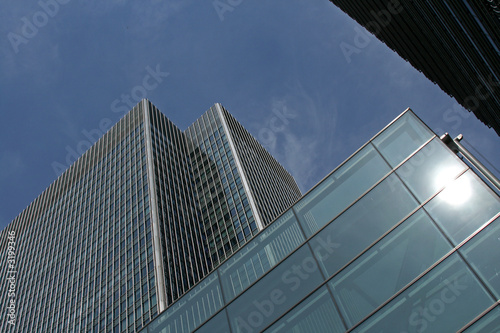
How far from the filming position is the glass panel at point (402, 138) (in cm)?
1569

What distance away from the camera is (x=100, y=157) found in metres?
113

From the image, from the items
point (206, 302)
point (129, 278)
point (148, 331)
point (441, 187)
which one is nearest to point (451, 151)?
point (441, 187)

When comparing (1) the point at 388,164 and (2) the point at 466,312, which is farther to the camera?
(1) the point at 388,164

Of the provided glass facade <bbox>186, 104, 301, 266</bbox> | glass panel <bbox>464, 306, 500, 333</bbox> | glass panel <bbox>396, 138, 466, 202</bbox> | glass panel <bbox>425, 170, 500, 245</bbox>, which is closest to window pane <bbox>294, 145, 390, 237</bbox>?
glass panel <bbox>396, 138, 466, 202</bbox>

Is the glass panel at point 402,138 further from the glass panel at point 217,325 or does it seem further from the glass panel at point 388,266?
the glass panel at point 217,325

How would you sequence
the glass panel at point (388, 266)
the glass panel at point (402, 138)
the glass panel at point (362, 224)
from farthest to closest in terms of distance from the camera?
the glass panel at point (402, 138) < the glass panel at point (362, 224) < the glass panel at point (388, 266)

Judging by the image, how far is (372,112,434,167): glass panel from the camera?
15.7m

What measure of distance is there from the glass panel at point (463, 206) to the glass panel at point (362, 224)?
85cm

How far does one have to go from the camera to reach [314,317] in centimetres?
1433

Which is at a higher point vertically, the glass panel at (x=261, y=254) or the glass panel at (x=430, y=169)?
the glass panel at (x=261, y=254)

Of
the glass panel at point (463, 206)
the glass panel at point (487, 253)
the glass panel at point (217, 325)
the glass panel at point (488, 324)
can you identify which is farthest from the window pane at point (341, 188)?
the glass panel at point (488, 324)

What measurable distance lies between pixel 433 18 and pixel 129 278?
57889 millimetres

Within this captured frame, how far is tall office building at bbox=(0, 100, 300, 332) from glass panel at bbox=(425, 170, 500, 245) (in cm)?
5619

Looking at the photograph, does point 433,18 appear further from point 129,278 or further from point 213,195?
point 213,195
